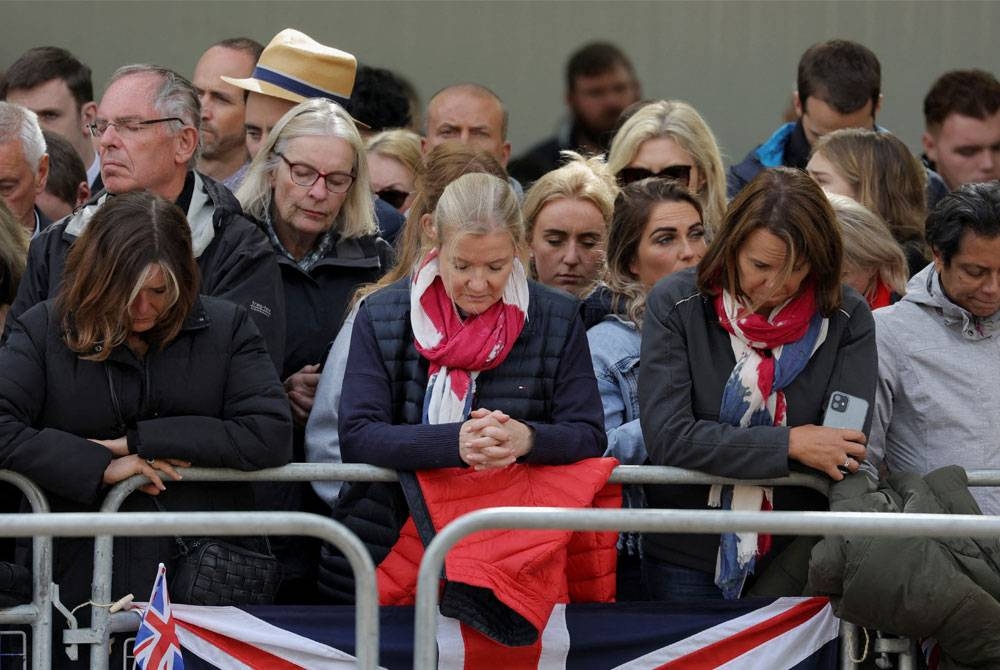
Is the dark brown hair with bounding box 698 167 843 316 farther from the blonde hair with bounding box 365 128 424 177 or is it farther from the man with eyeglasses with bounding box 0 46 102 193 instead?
the man with eyeglasses with bounding box 0 46 102 193

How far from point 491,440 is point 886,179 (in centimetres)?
223

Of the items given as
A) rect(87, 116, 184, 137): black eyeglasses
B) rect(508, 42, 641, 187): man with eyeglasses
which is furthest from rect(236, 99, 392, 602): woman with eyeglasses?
rect(508, 42, 641, 187): man with eyeglasses

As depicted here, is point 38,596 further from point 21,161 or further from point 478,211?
point 21,161

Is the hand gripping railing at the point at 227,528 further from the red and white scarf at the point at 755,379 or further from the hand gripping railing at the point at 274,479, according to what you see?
the red and white scarf at the point at 755,379

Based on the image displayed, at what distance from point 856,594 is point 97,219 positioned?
220 centimetres

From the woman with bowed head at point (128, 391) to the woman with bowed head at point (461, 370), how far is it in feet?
0.86

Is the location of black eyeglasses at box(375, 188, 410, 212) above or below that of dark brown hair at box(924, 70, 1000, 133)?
below

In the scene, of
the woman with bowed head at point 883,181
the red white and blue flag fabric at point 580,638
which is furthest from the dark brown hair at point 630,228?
the red white and blue flag fabric at point 580,638

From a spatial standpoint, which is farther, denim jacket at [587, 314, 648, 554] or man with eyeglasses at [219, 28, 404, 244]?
man with eyeglasses at [219, 28, 404, 244]

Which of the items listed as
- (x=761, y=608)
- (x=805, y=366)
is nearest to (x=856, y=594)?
(x=761, y=608)

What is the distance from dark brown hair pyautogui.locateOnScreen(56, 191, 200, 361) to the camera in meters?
4.47

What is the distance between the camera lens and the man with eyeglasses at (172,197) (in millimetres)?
4977

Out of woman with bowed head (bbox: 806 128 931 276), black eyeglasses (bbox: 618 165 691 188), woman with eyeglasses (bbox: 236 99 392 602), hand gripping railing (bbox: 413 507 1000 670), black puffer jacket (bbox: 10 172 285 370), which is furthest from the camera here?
black eyeglasses (bbox: 618 165 691 188)

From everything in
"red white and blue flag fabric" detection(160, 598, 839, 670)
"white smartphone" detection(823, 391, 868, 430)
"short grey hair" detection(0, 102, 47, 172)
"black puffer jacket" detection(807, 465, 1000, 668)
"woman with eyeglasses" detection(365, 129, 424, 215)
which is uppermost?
"short grey hair" detection(0, 102, 47, 172)
